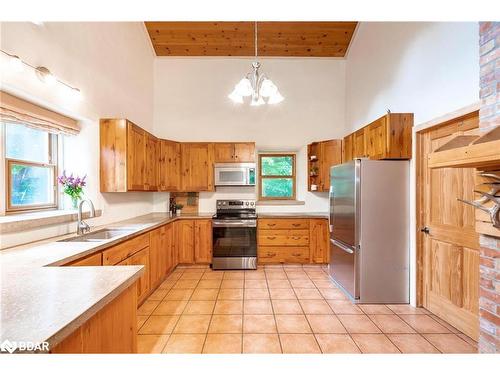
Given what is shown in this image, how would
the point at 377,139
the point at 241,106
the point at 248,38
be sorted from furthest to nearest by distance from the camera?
the point at 241,106
the point at 248,38
the point at 377,139

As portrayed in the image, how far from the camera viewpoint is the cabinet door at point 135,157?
9.77 feet

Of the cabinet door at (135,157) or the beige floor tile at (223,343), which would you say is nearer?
the beige floor tile at (223,343)

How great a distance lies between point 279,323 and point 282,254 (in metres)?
1.77

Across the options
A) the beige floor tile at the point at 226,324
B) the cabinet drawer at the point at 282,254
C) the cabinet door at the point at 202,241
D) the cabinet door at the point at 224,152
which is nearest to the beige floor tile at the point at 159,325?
the beige floor tile at the point at 226,324

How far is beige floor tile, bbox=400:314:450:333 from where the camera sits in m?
2.21

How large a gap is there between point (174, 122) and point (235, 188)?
1705 mm

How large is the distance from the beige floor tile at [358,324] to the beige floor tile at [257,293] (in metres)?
0.88

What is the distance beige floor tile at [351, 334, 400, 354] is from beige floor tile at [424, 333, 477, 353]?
1.22ft

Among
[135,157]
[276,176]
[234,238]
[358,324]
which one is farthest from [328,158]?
[135,157]

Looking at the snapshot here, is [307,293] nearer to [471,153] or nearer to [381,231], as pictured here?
[381,231]

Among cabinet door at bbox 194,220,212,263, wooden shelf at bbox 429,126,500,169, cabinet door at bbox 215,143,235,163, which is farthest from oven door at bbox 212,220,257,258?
wooden shelf at bbox 429,126,500,169

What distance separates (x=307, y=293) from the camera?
3023 mm

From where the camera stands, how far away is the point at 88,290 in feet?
3.45

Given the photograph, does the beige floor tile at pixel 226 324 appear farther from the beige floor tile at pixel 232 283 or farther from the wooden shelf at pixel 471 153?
the wooden shelf at pixel 471 153
